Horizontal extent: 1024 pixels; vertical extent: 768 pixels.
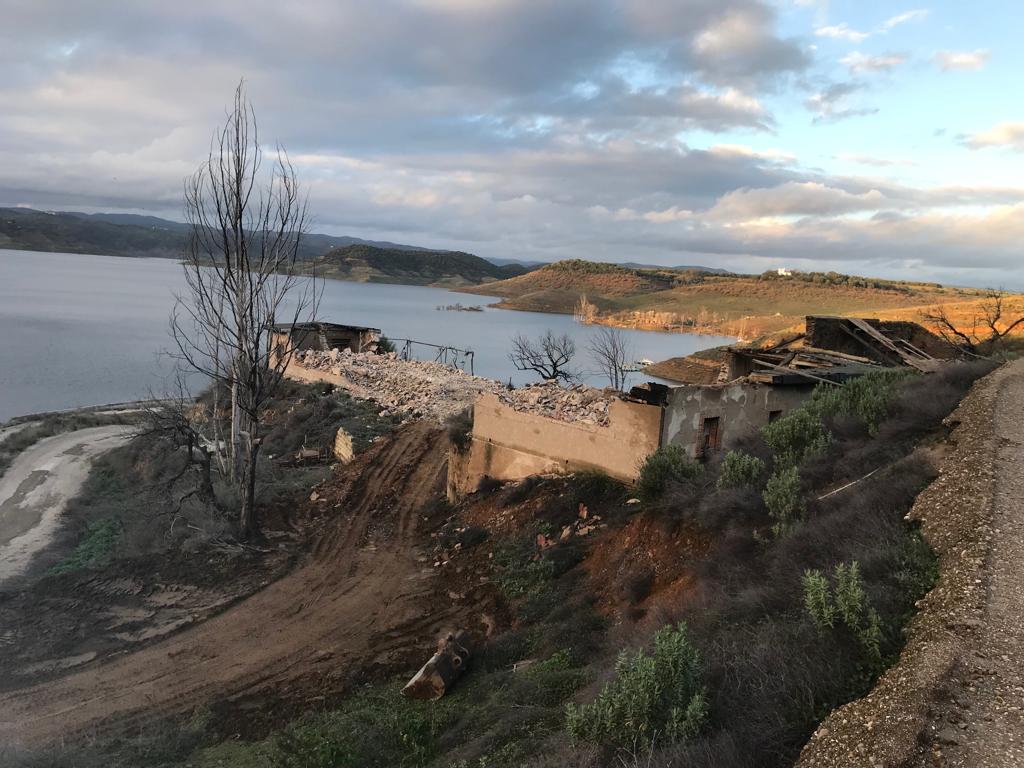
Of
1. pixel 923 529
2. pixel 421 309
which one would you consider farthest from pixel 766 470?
pixel 421 309

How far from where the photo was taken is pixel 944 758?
10.9 ft

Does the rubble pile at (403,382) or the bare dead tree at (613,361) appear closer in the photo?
the rubble pile at (403,382)

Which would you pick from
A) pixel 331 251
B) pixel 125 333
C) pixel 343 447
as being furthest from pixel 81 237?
pixel 343 447

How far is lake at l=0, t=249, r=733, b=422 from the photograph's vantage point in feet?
141

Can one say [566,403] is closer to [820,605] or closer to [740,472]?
[740,472]

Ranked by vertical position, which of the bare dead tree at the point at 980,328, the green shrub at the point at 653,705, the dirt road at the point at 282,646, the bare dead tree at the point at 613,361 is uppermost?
the bare dead tree at the point at 980,328

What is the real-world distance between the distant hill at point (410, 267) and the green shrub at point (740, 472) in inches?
5217

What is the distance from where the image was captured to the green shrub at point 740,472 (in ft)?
31.3

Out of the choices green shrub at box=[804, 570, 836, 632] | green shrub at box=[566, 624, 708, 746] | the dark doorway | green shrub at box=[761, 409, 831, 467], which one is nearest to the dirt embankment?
green shrub at box=[804, 570, 836, 632]

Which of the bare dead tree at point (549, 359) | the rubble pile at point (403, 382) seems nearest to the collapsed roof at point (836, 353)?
the rubble pile at point (403, 382)

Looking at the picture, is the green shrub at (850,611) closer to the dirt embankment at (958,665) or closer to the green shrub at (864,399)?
the dirt embankment at (958,665)

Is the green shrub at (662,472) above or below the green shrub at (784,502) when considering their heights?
below

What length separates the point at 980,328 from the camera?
32.3 metres

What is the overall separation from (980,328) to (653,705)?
3601 cm
